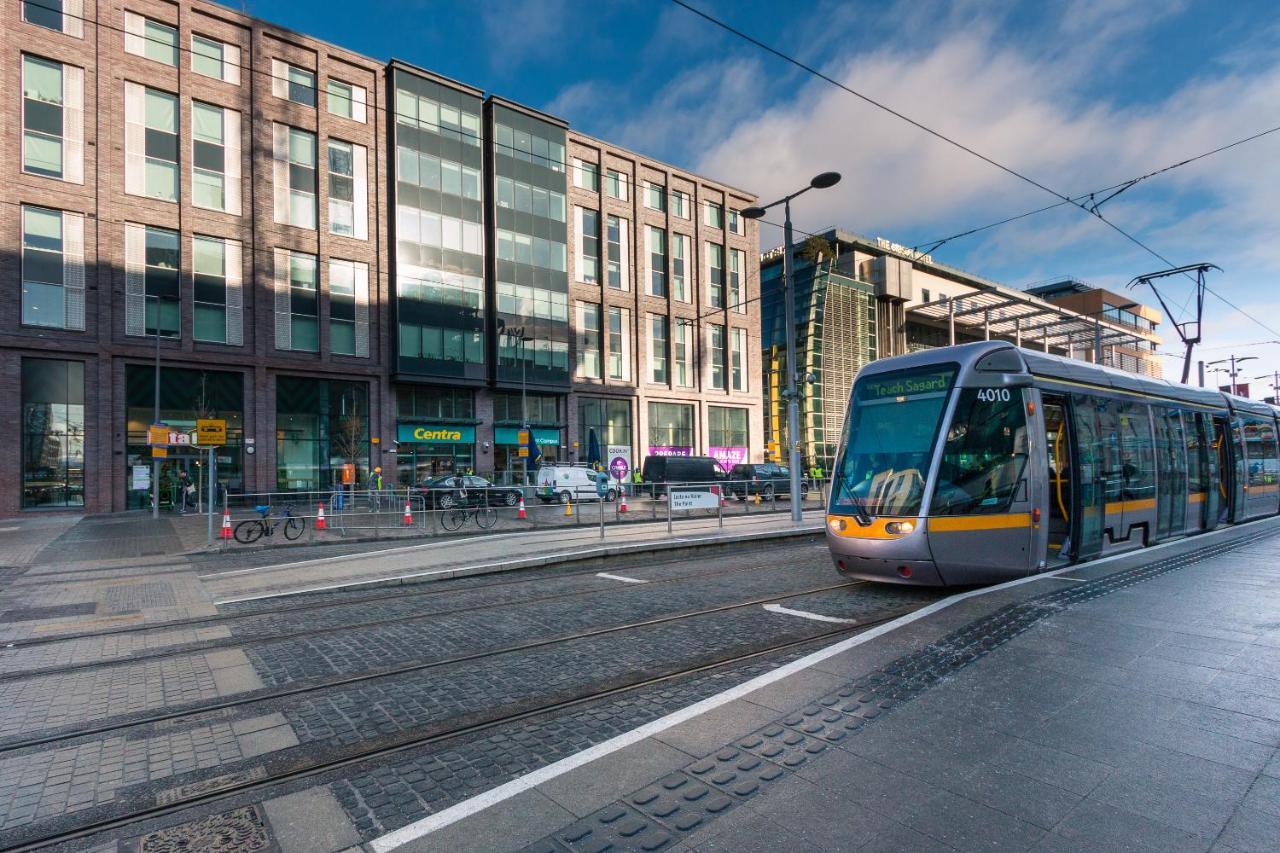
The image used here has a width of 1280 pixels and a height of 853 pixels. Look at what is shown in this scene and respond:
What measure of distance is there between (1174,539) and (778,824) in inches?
483

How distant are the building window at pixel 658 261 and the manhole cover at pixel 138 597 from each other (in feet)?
122

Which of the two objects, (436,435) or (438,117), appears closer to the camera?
(436,435)

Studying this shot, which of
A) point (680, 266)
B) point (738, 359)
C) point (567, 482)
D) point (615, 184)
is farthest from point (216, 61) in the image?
point (738, 359)

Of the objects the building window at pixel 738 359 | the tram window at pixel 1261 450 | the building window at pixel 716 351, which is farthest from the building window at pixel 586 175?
the tram window at pixel 1261 450

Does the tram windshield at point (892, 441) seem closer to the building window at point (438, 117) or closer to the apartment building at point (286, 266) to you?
the apartment building at point (286, 266)

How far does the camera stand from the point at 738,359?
49.2 metres

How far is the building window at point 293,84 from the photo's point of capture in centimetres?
3164

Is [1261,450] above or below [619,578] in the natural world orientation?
above

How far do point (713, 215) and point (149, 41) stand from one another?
33179 millimetres

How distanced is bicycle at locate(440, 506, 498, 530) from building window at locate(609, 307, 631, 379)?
904 inches

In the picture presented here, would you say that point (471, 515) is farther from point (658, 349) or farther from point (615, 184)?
point (615, 184)

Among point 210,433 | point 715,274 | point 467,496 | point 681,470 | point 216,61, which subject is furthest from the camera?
point 715,274

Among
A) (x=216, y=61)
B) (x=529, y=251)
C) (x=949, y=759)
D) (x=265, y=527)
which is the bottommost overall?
(x=265, y=527)

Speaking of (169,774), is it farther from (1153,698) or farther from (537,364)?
(537,364)
